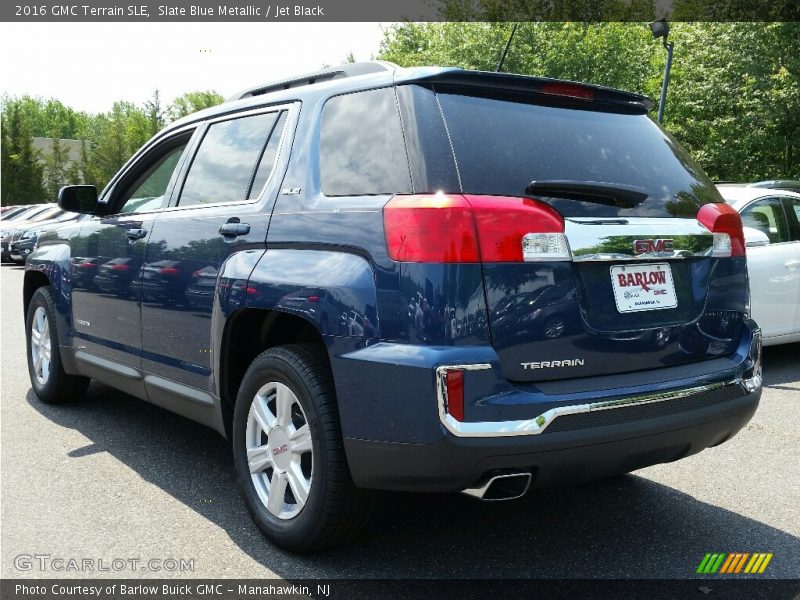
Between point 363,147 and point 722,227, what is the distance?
1513mm

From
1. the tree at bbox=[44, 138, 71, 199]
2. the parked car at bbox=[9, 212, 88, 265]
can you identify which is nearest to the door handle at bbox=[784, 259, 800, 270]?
the parked car at bbox=[9, 212, 88, 265]

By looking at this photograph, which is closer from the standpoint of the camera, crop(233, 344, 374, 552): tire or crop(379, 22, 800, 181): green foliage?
crop(233, 344, 374, 552): tire

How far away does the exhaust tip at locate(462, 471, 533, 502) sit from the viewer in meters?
2.76

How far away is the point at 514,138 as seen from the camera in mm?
3023

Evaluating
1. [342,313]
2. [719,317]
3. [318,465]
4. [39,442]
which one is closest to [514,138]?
[342,313]

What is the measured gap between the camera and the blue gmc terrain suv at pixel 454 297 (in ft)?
8.88

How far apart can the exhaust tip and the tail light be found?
2.43 ft

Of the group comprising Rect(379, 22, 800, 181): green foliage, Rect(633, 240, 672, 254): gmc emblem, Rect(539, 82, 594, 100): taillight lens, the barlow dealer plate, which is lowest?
the barlow dealer plate

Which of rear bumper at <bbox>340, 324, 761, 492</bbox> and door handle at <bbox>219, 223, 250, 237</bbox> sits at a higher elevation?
door handle at <bbox>219, 223, 250, 237</bbox>

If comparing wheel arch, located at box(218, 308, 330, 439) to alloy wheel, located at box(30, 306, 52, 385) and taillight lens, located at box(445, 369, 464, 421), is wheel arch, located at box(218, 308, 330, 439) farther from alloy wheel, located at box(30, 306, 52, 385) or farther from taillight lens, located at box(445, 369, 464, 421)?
alloy wheel, located at box(30, 306, 52, 385)

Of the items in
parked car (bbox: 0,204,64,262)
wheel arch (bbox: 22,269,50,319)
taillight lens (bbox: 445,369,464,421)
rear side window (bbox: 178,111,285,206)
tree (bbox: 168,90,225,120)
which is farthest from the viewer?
tree (bbox: 168,90,225,120)

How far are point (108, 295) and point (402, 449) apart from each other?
8.83ft

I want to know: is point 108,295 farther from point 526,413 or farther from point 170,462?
point 526,413

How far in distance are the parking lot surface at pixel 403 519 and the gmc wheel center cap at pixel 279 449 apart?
0.37 meters
